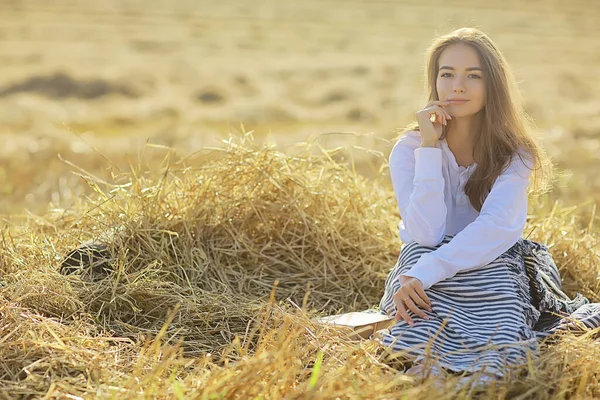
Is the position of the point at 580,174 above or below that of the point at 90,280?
below

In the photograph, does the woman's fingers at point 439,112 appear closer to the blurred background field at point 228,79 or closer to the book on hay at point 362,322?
the blurred background field at point 228,79

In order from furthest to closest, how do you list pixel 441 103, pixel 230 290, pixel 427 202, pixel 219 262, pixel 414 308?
1. pixel 219 262
2. pixel 230 290
3. pixel 441 103
4. pixel 427 202
5. pixel 414 308

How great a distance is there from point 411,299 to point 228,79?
979 cm

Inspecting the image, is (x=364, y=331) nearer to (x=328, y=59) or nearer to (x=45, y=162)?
(x=45, y=162)

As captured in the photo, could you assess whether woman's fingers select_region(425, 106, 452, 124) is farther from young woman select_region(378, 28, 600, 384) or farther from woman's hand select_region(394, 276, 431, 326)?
woman's hand select_region(394, 276, 431, 326)

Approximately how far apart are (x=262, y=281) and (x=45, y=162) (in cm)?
364

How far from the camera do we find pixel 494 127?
3010 millimetres

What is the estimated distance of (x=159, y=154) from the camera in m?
7.27

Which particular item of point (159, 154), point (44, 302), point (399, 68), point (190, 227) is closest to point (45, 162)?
point (159, 154)

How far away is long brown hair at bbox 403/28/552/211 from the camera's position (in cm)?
299

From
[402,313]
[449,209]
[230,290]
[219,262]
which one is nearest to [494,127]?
[449,209]

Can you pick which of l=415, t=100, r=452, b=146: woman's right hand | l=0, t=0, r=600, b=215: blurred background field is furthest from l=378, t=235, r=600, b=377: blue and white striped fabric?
l=0, t=0, r=600, b=215: blurred background field

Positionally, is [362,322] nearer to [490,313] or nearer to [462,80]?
[490,313]

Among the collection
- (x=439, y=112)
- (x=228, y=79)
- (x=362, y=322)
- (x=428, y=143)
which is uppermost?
(x=439, y=112)
